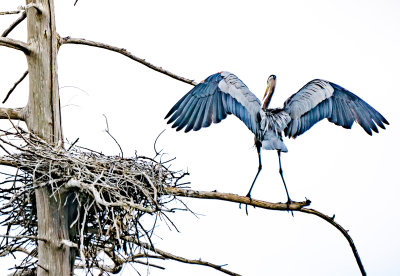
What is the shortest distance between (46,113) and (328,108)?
2.95m

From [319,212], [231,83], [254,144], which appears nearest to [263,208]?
[319,212]

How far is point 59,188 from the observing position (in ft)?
19.3

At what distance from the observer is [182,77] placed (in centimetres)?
745

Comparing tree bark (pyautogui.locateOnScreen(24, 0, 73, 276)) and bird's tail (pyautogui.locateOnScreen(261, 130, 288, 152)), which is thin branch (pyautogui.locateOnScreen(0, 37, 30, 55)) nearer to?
tree bark (pyautogui.locateOnScreen(24, 0, 73, 276))

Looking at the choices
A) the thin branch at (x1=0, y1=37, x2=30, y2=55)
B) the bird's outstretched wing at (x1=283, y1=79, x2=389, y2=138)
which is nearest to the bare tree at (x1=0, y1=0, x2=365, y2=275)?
the thin branch at (x1=0, y1=37, x2=30, y2=55)

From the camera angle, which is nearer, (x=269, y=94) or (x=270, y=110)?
(x=270, y=110)

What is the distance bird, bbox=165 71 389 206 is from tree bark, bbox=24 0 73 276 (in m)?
1.18

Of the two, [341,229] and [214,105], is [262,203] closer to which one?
[341,229]

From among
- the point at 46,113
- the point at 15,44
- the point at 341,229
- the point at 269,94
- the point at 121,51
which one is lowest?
the point at 341,229

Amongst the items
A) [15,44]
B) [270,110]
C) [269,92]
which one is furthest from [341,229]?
[15,44]

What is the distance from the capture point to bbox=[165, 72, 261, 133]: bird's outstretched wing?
706 centimetres

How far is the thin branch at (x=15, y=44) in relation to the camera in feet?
20.7

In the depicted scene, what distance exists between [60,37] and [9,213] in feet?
5.67

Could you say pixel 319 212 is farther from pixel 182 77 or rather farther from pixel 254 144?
pixel 182 77
